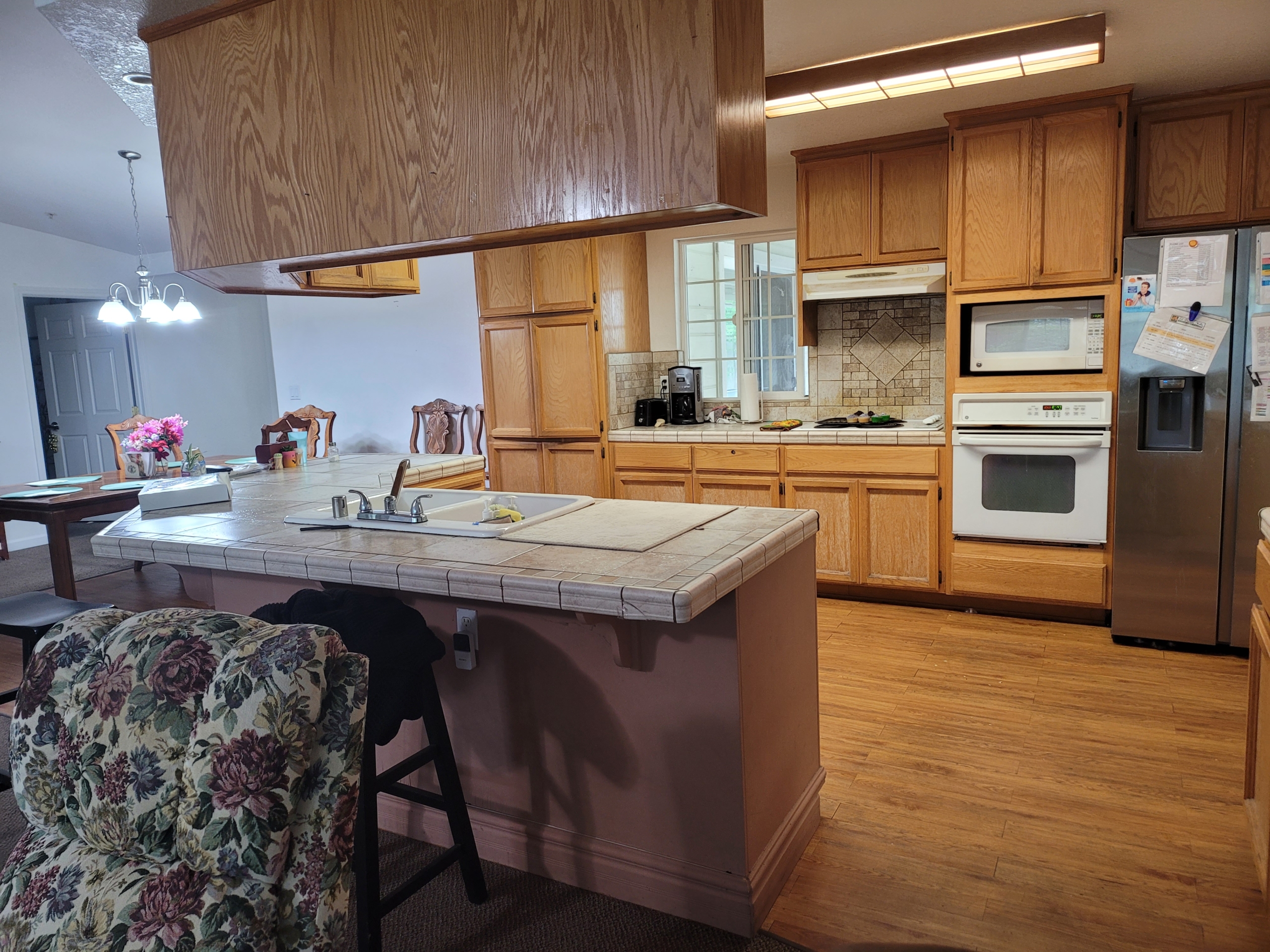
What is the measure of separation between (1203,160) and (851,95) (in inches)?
61.8

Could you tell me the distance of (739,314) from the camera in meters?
5.16

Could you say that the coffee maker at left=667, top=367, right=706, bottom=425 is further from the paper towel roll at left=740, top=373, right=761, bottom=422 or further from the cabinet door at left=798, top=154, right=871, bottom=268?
the cabinet door at left=798, top=154, right=871, bottom=268

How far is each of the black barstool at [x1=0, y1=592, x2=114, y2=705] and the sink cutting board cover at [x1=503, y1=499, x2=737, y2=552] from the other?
1.29 meters

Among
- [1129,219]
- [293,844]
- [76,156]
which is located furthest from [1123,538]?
[76,156]

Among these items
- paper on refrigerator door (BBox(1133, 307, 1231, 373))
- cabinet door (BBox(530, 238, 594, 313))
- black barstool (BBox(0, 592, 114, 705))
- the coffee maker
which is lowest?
black barstool (BBox(0, 592, 114, 705))

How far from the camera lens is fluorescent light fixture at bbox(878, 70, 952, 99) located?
317 cm

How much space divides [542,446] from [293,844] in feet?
13.0

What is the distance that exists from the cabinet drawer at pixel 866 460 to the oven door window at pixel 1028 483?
0.83 feet

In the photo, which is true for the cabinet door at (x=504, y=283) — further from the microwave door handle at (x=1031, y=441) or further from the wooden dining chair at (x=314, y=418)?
the microwave door handle at (x=1031, y=441)

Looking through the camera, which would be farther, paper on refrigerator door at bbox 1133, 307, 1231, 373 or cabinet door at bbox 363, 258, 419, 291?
paper on refrigerator door at bbox 1133, 307, 1231, 373

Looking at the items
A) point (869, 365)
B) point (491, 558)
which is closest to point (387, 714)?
Result: point (491, 558)

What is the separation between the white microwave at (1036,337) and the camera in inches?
149

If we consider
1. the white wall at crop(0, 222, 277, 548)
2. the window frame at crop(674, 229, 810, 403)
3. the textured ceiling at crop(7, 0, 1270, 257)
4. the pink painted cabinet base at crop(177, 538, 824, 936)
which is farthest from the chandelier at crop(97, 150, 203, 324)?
the pink painted cabinet base at crop(177, 538, 824, 936)

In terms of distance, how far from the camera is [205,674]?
1197 millimetres
